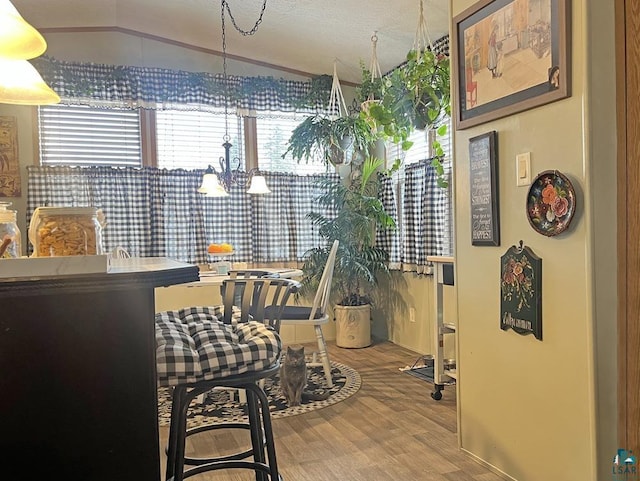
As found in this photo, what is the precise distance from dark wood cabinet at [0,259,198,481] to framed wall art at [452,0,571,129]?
1.44 metres

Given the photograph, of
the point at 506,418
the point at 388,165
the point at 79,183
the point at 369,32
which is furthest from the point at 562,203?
the point at 79,183

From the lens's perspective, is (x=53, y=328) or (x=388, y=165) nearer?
(x=53, y=328)

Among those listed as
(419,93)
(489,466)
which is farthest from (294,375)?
(419,93)

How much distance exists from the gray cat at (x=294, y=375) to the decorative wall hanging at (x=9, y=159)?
99.2 inches

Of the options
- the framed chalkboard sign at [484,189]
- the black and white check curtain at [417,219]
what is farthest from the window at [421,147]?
the framed chalkboard sign at [484,189]

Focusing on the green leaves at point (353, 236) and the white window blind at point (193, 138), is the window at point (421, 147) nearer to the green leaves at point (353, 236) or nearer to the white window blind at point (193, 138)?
the green leaves at point (353, 236)

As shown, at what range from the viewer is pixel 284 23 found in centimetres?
383

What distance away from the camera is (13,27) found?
1.16 m

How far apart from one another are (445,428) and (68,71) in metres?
3.68

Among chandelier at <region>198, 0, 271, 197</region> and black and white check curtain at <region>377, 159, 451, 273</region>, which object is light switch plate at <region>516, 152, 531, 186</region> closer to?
black and white check curtain at <region>377, 159, 451, 273</region>

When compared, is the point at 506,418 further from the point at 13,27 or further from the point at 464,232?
the point at 13,27

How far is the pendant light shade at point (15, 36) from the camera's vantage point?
1146 millimetres

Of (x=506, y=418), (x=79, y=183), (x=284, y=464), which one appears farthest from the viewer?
(x=79, y=183)

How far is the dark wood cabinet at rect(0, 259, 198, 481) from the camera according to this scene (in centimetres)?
96
